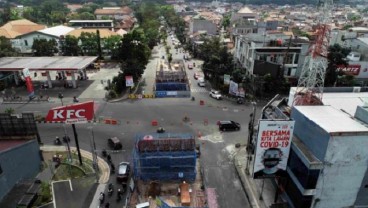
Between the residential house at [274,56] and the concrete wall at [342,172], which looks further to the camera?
the residential house at [274,56]

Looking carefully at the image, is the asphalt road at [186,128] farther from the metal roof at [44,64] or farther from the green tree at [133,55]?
the metal roof at [44,64]

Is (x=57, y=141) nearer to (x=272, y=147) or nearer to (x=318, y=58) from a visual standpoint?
(x=272, y=147)

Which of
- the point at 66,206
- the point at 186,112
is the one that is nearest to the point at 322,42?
the point at 186,112

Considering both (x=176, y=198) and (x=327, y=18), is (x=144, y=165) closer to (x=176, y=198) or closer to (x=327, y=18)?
(x=176, y=198)

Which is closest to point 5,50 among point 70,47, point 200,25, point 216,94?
point 70,47

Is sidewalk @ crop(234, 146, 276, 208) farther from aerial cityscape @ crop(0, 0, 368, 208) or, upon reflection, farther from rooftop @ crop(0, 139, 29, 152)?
rooftop @ crop(0, 139, 29, 152)

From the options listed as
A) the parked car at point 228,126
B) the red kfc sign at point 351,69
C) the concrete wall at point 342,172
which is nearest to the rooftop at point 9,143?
the parked car at point 228,126

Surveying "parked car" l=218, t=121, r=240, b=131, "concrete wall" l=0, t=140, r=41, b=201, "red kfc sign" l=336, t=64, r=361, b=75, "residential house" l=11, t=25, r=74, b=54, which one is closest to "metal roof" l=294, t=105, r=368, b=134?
"parked car" l=218, t=121, r=240, b=131
